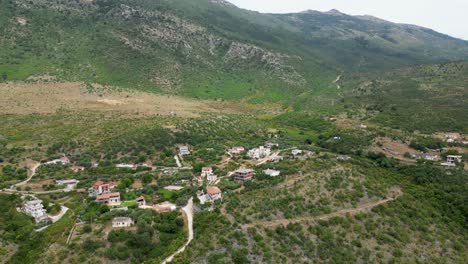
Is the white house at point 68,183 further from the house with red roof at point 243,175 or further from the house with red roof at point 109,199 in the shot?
the house with red roof at point 243,175

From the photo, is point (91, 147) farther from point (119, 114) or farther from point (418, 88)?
point (418, 88)

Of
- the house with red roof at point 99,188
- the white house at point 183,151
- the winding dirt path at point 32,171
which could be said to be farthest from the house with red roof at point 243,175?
the winding dirt path at point 32,171

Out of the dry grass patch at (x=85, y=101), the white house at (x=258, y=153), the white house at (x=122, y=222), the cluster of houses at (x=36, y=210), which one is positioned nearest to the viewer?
the white house at (x=122, y=222)

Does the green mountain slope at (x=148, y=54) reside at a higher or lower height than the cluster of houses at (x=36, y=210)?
higher

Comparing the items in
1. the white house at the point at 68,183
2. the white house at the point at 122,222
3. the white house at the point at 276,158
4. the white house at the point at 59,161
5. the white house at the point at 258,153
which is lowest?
the white house at the point at 59,161

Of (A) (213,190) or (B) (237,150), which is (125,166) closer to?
(A) (213,190)

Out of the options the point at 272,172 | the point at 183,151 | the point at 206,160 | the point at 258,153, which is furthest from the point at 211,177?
the point at 183,151

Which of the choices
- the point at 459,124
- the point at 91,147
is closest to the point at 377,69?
the point at 459,124

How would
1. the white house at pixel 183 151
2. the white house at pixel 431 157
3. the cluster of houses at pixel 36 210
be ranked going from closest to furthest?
the cluster of houses at pixel 36 210 → the white house at pixel 431 157 → the white house at pixel 183 151
